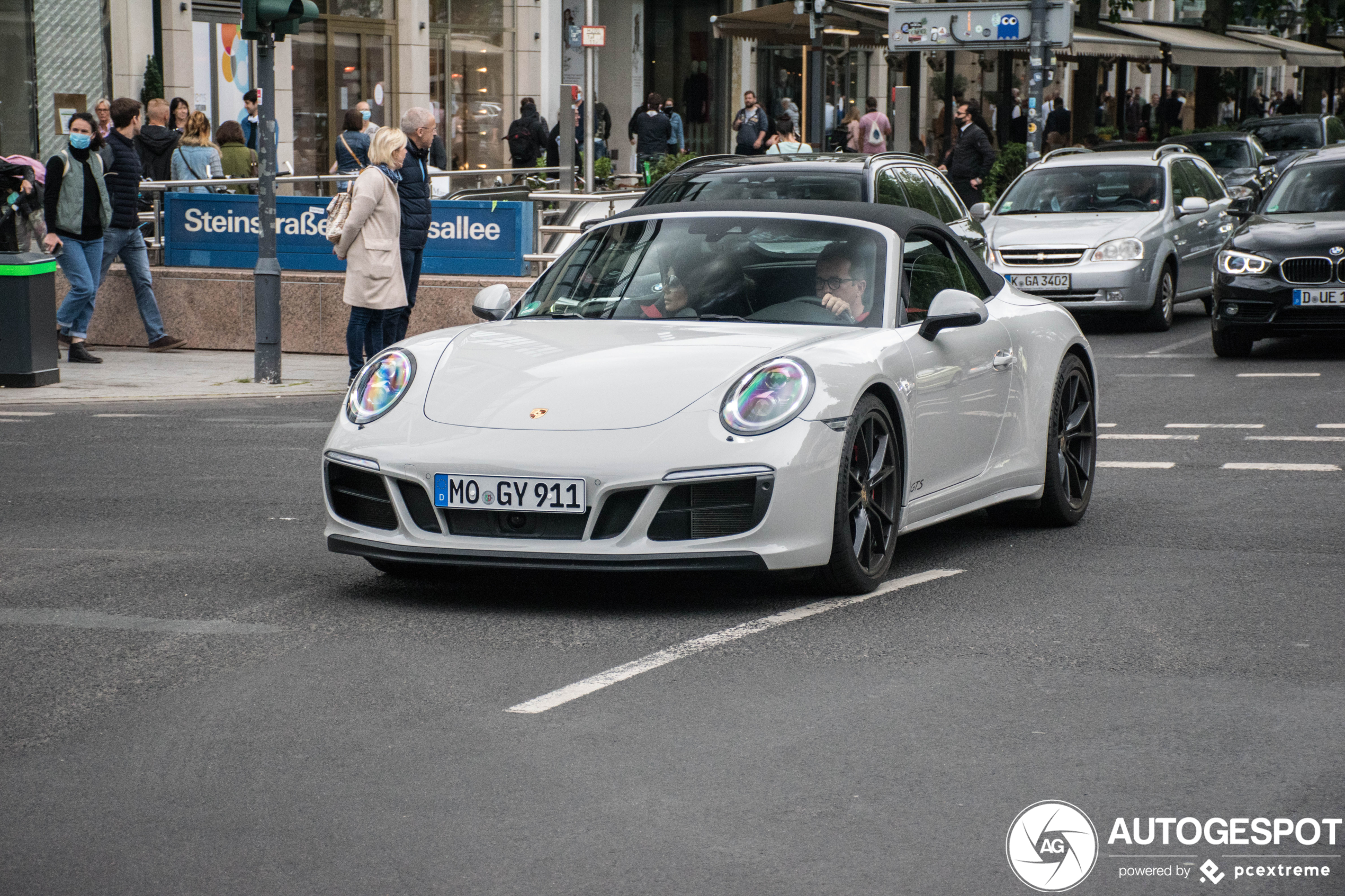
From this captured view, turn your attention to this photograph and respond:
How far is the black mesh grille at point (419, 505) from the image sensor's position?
6.42 meters

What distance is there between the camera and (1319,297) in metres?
15.2

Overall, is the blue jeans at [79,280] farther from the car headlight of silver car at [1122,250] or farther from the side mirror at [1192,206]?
the side mirror at [1192,206]

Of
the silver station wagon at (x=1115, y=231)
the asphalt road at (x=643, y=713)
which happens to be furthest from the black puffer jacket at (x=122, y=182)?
the asphalt road at (x=643, y=713)

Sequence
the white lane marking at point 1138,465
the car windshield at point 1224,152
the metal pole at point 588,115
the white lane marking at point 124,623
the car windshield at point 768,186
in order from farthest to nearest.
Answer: the car windshield at point 1224,152, the metal pole at point 588,115, the car windshield at point 768,186, the white lane marking at point 1138,465, the white lane marking at point 124,623

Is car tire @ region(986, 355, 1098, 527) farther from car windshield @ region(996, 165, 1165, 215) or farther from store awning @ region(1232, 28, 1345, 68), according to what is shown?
store awning @ region(1232, 28, 1345, 68)

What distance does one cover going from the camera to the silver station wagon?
17922 mm

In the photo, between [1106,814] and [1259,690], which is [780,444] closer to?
[1259,690]

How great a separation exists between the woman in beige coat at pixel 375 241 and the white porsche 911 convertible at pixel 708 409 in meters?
5.60

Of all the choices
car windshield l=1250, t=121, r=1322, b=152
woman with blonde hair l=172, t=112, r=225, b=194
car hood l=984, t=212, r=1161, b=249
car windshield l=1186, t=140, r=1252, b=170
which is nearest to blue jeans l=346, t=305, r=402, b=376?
woman with blonde hair l=172, t=112, r=225, b=194

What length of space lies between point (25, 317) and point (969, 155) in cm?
1329

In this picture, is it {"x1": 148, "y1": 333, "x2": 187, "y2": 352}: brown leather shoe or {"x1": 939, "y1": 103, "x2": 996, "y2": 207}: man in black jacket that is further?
{"x1": 939, "y1": 103, "x2": 996, "y2": 207}: man in black jacket

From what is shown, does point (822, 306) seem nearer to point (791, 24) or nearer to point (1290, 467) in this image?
point (1290, 467)

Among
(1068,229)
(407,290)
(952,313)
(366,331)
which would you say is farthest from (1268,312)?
(952,313)

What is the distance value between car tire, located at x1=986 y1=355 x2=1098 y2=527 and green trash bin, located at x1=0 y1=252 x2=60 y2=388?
786 centimetres
